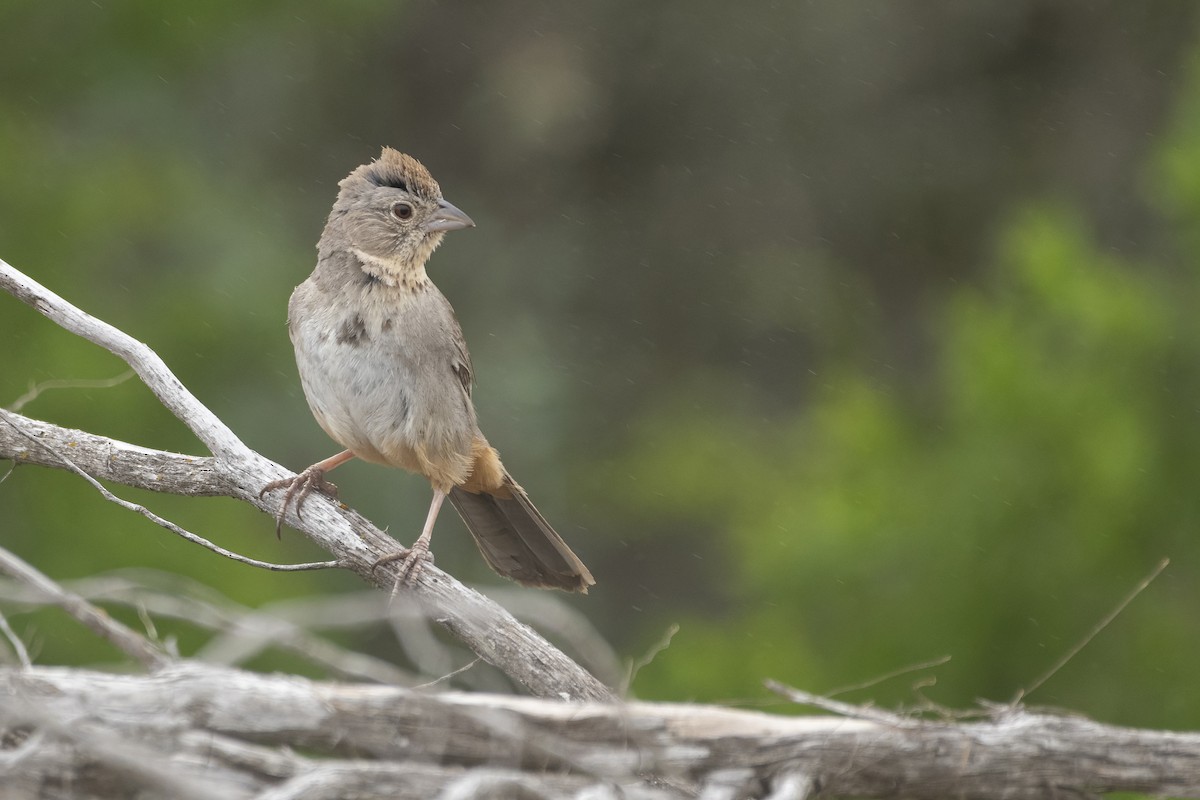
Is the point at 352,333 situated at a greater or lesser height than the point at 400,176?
lesser

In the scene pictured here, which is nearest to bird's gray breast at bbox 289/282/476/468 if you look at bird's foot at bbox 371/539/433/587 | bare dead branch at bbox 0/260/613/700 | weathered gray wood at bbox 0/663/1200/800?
bare dead branch at bbox 0/260/613/700

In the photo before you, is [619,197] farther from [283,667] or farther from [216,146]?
[283,667]

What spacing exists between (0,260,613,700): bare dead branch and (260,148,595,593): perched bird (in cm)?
36

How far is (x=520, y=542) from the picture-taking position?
193 inches

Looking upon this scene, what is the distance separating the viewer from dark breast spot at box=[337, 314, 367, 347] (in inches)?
178

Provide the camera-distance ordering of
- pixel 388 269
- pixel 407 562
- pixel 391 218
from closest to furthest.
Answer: pixel 407 562
pixel 388 269
pixel 391 218

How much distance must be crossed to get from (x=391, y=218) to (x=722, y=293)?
6315 millimetres

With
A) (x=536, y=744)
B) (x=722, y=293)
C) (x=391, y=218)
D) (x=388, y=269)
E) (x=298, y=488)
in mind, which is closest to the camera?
(x=536, y=744)

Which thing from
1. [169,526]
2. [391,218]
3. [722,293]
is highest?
[722,293]

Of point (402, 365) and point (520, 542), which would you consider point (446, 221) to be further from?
point (520, 542)

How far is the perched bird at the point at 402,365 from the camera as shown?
454 centimetres

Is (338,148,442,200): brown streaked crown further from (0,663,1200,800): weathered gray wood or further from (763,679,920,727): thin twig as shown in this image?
(763,679,920,727): thin twig

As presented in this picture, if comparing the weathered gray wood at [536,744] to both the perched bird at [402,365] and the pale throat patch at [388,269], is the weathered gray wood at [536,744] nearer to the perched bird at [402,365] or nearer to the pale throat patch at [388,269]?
the perched bird at [402,365]

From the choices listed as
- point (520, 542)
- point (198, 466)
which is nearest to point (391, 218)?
point (520, 542)
